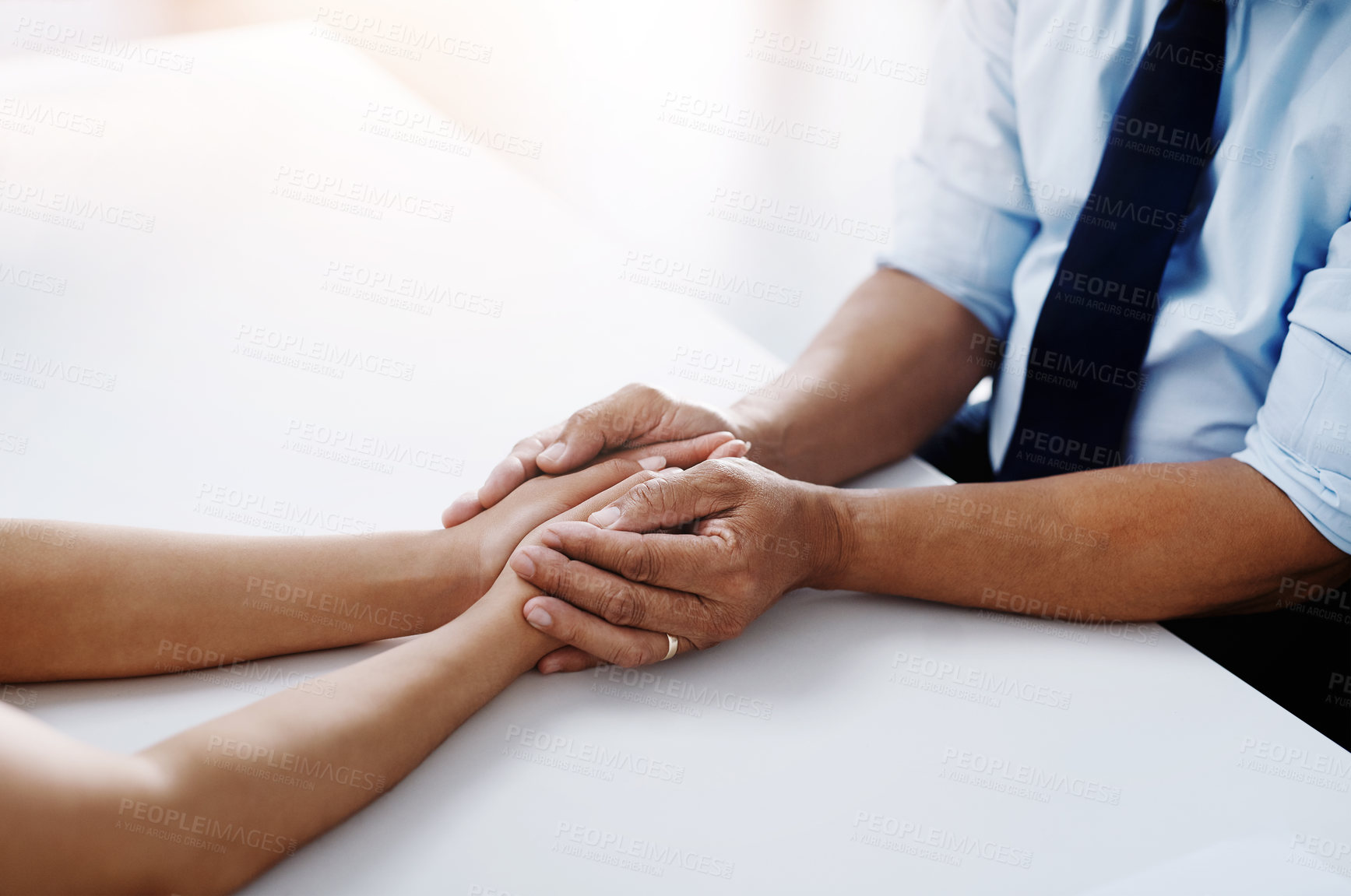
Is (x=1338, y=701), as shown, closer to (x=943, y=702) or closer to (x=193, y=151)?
(x=943, y=702)

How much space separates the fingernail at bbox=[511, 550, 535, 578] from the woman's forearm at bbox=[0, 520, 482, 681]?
0.10 m

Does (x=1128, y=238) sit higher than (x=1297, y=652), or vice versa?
(x=1128, y=238)

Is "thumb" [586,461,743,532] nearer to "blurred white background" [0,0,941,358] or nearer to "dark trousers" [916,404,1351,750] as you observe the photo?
"dark trousers" [916,404,1351,750]

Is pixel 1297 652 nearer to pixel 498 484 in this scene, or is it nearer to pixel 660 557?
pixel 660 557

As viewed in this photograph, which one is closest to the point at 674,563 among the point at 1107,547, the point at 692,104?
the point at 1107,547

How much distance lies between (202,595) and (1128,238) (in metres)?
1.16

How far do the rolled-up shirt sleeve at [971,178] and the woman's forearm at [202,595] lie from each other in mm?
834

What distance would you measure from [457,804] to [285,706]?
18cm

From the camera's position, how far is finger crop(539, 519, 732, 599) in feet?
3.53

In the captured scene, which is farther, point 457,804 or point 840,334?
point 840,334

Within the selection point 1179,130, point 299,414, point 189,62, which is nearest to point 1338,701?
point 1179,130

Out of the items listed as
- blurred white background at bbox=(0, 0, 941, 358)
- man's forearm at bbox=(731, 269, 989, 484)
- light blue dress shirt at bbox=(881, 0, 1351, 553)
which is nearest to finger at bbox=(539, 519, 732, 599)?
man's forearm at bbox=(731, 269, 989, 484)

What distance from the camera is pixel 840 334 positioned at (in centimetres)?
154

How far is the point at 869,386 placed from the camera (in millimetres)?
1473
